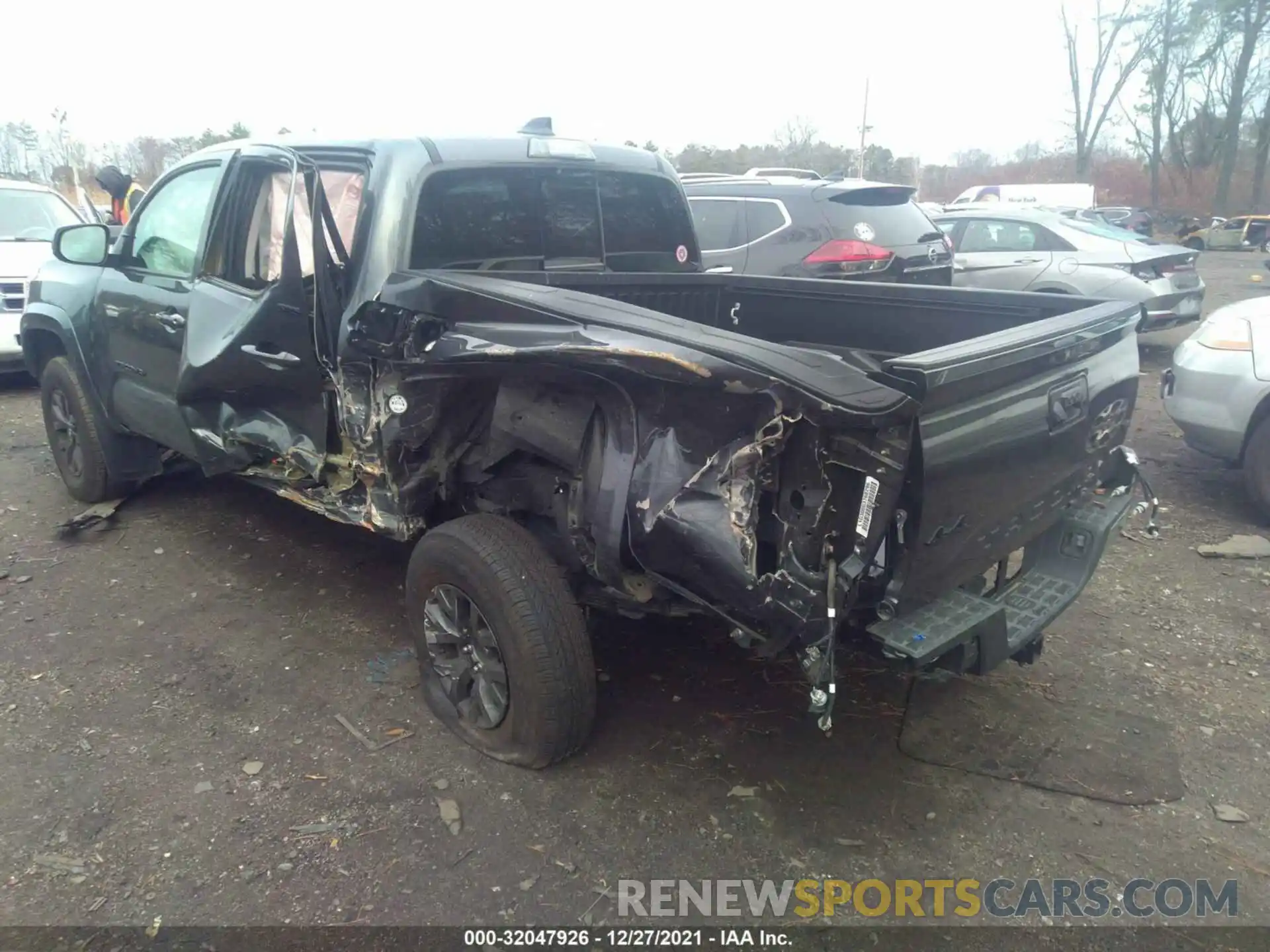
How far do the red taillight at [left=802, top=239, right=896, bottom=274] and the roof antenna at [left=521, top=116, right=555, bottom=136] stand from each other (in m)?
3.23

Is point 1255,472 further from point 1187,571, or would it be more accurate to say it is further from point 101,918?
point 101,918

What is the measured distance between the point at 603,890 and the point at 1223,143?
131 feet

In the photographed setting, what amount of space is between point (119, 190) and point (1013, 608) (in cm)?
1050

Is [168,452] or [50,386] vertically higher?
[50,386]

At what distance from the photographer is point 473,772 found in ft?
9.77

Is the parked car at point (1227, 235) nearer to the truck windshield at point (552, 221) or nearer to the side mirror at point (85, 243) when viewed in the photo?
the truck windshield at point (552, 221)

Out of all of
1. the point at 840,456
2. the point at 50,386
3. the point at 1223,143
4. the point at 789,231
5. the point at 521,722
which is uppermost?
the point at 1223,143

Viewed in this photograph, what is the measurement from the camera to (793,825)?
2.74 meters

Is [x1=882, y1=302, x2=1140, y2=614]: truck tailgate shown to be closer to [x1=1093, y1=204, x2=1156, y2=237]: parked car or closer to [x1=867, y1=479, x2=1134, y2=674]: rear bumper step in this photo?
[x1=867, y1=479, x2=1134, y2=674]: rear bumper step

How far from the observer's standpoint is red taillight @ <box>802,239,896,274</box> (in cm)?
668

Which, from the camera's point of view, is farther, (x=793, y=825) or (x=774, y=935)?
(x=793, y=825)

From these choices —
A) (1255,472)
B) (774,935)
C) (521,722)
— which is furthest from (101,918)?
(1255,472)

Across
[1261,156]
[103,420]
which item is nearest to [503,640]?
[103,420]

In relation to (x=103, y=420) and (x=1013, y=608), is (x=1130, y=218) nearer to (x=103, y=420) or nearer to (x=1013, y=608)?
(x=1013, y=608)
